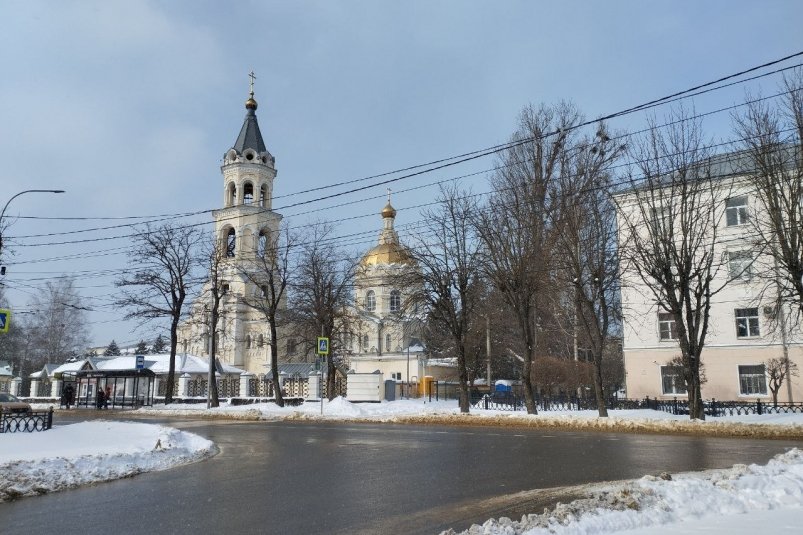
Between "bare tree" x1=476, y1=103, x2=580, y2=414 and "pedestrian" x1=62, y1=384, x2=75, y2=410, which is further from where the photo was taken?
"pedestrian" x1=62, y1=384, x2=75, y2=410

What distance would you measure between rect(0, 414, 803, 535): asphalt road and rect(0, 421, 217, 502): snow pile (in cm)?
39

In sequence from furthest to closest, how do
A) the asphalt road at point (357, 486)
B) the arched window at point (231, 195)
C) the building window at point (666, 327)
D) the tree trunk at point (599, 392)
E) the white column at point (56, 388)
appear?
the arched window at point (231, 195), the white column at point (56, 388), the building window at point (666, 327), the tree trunk at point (599, 392), the asphalt road at point (357, 486)

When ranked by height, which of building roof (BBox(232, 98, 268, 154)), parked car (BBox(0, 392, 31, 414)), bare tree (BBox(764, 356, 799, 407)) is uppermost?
building roof (BBox(232, 98, 268, 154))

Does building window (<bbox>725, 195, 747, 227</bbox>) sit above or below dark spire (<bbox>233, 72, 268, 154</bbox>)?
below

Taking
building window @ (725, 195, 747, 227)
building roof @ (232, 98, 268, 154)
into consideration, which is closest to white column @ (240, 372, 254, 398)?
building roof @ (232, 98, 268, 154)

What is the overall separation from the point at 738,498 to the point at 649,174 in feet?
57.2

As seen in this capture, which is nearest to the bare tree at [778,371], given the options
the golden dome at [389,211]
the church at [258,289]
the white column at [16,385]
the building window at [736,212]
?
the building window at [736,212]

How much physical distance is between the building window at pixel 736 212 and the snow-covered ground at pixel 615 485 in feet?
56.4

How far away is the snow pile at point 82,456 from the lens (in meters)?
9.48

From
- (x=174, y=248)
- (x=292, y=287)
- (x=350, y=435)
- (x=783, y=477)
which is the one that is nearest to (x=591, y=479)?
(x=783, y=477)

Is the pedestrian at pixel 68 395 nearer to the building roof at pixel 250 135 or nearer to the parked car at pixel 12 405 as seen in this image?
the parked car at pixel 12 405

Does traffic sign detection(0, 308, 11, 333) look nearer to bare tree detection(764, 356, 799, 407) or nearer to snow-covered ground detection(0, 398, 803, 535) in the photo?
snow-covered ground detection(0, 398, 803, 535)

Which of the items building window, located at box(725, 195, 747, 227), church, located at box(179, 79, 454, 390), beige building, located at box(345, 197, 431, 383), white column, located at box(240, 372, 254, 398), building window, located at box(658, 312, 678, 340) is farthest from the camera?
beige building, located at box(345, 197, 431, 383)

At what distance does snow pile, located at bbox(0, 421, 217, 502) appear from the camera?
948 centimetres
